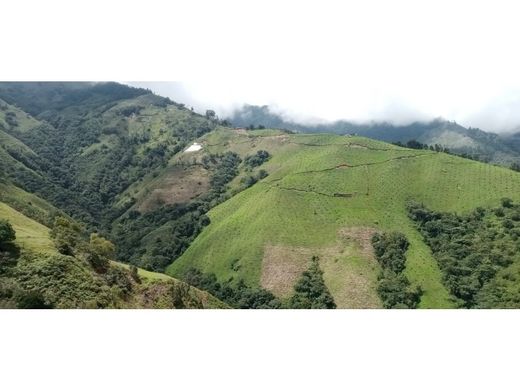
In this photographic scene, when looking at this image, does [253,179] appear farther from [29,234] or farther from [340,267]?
[29,234]

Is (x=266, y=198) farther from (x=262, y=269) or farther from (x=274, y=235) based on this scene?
(x=262, y=269)

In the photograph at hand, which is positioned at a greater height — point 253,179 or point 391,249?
point 253,179

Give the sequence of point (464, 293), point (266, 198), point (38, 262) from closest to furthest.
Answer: point (38, 262) → point (464, 293) → point (266, 198)

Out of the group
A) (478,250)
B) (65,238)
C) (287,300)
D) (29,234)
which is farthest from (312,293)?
(29,234)

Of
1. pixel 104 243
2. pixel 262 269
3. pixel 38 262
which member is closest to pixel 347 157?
pixel 262 269

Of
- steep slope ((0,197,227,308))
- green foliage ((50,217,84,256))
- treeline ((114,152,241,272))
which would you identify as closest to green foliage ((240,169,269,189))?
treeline ((114,152,241,272))

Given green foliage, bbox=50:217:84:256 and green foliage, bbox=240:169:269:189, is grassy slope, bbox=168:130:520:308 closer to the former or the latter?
green foliage, bbox=240:169:269:189

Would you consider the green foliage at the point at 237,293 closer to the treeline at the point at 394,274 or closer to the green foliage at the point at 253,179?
the treeline at the point at 394,274
